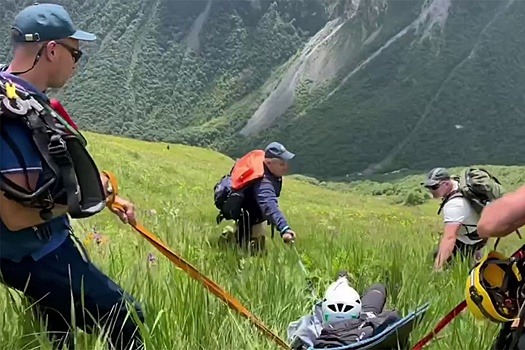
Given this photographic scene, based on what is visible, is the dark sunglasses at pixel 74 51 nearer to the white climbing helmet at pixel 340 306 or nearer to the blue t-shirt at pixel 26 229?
the blue t-shirt at pixel 26 229

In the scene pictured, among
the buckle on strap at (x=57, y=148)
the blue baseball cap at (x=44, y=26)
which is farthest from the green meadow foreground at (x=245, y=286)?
the blue baseball cap at (x=44, y=26)

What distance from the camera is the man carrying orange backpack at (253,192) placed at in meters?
7.14

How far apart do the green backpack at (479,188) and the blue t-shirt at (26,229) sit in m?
4.44

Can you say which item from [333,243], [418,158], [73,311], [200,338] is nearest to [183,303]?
[200,338]

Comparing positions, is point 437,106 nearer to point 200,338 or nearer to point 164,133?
point 164,133

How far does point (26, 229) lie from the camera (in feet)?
11.0

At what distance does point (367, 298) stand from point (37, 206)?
6.63ft

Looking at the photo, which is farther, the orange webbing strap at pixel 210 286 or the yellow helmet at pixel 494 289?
the orange webbing strap at pixel 210 286

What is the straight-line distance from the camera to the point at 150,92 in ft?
644

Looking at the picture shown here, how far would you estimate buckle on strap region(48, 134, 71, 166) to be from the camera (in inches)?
125

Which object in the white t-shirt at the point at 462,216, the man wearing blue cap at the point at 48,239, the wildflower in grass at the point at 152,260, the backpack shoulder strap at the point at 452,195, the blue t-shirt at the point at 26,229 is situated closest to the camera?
the blue t-shirt at the point at 26,229

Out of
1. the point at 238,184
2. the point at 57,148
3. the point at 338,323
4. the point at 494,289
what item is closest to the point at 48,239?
the point at 57,148

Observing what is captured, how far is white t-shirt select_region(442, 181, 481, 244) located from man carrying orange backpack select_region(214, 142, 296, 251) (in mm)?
1565

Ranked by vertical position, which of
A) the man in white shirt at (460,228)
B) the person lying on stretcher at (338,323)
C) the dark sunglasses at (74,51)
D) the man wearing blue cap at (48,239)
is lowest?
the man in white shirt at (460,228)
